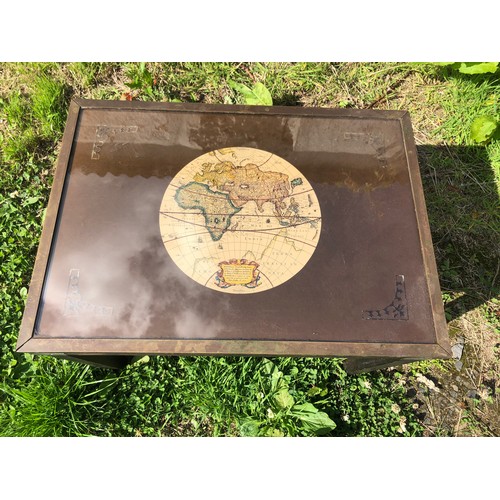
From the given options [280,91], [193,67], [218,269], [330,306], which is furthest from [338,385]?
[193,67]

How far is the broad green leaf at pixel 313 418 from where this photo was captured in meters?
2.98

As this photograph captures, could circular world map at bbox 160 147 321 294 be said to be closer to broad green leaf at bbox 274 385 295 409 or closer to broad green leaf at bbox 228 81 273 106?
broad green leaf at bbox 274 385 295 409

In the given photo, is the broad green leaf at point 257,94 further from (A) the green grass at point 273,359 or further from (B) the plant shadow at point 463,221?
(B) the plant shadow at point 463,221

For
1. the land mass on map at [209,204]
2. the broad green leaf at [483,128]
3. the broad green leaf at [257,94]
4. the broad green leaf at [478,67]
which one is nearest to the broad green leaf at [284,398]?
the land mass on map at [209,204]

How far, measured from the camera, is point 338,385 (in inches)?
127

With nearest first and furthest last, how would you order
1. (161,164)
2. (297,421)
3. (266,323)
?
(266,323)
(161,164)
(297,421)

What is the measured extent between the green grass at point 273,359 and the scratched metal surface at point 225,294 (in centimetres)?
95

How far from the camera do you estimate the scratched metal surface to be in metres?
2.38

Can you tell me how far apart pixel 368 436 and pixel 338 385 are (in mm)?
425

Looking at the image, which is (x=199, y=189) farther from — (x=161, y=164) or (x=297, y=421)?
(x=297, y=421)

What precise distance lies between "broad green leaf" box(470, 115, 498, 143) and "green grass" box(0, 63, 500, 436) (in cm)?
18

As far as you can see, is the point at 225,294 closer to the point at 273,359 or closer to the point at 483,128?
the point at 273,359

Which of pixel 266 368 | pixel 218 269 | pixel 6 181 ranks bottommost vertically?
pixel 266 368

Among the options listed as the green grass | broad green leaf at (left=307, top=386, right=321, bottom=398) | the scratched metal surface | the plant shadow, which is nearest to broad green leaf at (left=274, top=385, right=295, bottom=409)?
the green grass
